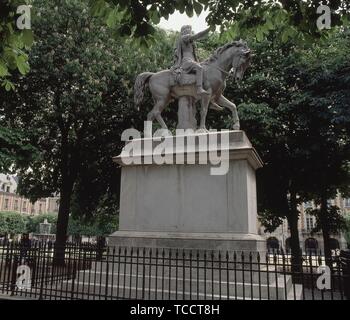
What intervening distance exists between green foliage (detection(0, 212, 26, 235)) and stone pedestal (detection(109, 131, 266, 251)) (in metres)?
73.6

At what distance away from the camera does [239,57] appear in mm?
9430

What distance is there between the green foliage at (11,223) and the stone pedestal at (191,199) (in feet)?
241

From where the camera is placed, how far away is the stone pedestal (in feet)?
27.2

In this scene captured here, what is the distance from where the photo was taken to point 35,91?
1789cm

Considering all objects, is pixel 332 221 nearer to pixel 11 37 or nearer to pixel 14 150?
pixel 14 150

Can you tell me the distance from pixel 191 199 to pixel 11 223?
78.4 meters

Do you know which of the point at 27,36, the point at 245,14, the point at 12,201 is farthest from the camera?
the point at 12,201

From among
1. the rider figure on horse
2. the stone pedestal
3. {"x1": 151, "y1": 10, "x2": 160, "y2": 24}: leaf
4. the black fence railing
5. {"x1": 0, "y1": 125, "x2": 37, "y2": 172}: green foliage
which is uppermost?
the rider figure on horse

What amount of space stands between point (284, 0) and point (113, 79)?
44.2ft

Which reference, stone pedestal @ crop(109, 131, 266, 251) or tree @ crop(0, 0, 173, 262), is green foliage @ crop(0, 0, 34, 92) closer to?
stone pedestal @ crop(109, 131, 266, 251)

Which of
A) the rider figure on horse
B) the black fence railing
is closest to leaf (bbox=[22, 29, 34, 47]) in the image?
the black fence railing

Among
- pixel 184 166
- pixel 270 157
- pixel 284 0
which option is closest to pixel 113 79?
pixel 270 157

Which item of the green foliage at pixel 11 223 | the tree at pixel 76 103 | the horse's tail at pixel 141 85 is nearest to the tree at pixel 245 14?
the horse's tail at pixel 141 85

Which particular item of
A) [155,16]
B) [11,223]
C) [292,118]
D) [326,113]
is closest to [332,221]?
[292,118]
